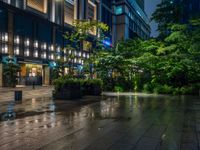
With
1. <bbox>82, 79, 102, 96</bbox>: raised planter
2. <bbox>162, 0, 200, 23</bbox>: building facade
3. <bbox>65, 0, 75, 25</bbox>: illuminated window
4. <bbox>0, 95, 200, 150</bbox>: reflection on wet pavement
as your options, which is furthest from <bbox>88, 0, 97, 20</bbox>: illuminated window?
<bbox>0, 95, 200, 150</bbox>: reflection on wet pavement

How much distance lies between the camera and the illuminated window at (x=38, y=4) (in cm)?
5334

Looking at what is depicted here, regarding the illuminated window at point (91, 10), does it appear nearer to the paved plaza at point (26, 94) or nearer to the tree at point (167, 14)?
the tree at point (167, 14)

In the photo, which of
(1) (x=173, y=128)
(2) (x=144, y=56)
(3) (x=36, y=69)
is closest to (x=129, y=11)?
(3) (x=36, y=69)

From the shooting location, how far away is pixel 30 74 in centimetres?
5419

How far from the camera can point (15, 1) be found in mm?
48875

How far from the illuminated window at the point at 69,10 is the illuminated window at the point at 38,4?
8.91m

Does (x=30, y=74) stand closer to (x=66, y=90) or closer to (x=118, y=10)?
(x=66, y=90)

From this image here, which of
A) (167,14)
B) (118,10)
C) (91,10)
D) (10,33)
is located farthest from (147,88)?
(118,10)

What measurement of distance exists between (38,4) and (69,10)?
Answer: 41.4 ft

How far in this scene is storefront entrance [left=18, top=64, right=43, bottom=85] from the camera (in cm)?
5107

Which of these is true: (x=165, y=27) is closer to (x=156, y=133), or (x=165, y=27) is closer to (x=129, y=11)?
(x=156, y=133)

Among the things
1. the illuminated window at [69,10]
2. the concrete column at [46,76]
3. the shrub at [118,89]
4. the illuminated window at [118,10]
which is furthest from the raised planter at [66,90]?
the illuminated window at [118,10]

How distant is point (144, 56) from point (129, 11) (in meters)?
85.8

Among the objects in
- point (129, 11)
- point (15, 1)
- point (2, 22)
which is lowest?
point (2, 22)
